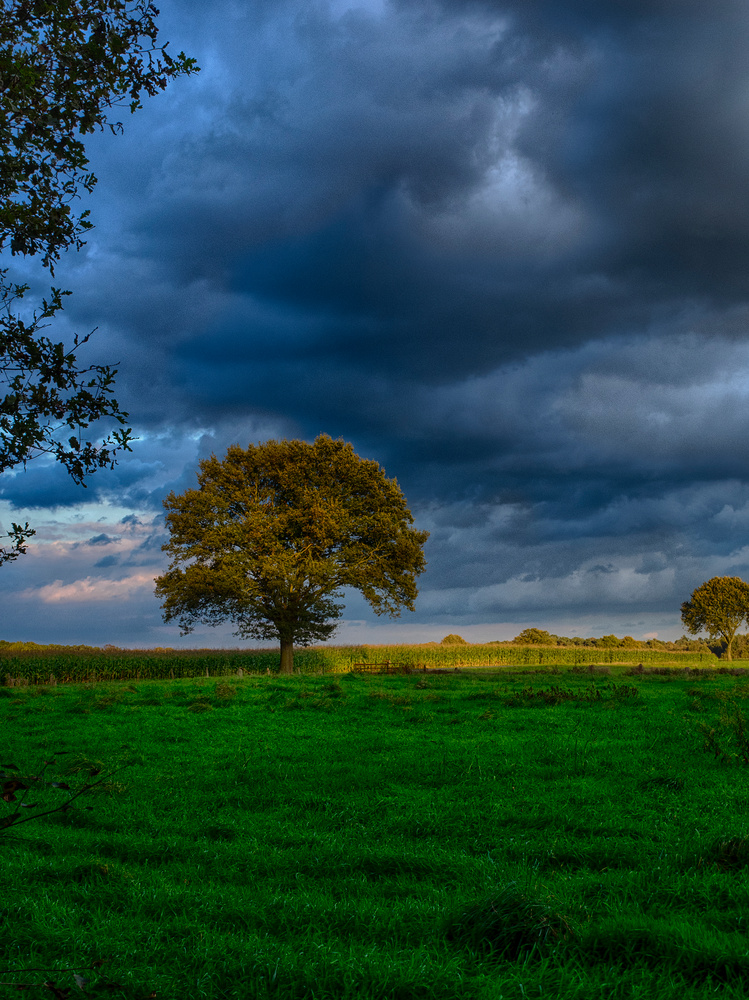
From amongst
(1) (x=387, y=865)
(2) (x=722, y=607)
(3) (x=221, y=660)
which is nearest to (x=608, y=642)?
(2) (x=722, y=607)

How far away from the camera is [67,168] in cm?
912

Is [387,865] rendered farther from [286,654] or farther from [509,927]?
[286,654]

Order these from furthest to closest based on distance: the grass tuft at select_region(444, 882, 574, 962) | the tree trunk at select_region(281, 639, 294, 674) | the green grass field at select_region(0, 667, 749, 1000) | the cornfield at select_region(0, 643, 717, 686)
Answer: the tree trunk at select_region(281, 639, 294, 674), the cornfield at select_region(0, 643, 717, 686), the grass tuft at select_region(444, 882, 574, 962), the green grass field at select_region(0, 667, 749, 1000)

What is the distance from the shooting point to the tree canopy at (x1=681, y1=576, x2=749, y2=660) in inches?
3839

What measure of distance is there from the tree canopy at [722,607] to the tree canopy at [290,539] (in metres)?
71.6

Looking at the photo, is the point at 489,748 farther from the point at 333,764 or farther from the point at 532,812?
the point at 532,812

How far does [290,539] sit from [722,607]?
7989cm

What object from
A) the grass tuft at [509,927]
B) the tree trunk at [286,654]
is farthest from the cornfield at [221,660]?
the grass tuft at [509,927]

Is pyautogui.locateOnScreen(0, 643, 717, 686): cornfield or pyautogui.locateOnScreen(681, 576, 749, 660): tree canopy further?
pyautogui.locateOnScreen(681, 576, 749, 660): tree canopy

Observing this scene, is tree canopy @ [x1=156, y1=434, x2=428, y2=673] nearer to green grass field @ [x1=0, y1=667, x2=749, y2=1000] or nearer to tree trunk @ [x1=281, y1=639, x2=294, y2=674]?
tree trunk @ [x1=281, y1=639, x2=294, y2=674]

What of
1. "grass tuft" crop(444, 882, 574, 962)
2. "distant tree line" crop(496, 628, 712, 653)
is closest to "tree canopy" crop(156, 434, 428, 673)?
"grass tuft" crop(444, 882, 574, 962)

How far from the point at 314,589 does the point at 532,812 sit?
33.4 m

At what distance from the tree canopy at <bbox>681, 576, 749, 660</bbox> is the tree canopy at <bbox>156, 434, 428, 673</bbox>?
235ft

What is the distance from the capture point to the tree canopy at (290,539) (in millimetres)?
41312
